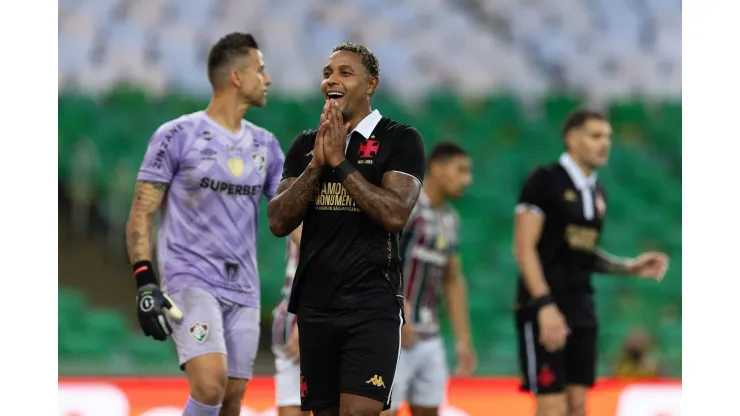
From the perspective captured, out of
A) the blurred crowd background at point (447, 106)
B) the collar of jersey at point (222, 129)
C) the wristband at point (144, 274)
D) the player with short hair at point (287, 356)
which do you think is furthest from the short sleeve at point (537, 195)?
the blurred crowd background at point (447, 106)

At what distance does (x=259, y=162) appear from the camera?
4.64 metres

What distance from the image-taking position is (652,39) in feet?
38.5

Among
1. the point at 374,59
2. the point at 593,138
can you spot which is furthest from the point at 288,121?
the point at 374,59

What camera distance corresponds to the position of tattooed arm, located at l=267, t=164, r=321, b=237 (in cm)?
335

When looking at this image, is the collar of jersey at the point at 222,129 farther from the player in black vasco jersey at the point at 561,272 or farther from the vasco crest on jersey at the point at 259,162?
the player in black vasco jersey at the point at 561,272

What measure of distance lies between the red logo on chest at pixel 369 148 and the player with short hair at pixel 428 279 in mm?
2352

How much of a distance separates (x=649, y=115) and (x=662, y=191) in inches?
36.4

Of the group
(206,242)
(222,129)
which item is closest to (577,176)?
(222,129)

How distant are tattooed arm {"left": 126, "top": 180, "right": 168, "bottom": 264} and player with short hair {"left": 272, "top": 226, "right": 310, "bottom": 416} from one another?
888 mm

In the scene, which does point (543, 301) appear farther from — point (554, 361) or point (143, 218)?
point (143, 218)

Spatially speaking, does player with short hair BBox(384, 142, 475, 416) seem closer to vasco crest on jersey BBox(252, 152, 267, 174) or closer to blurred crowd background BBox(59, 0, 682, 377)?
vasco crest on jersey BBox(252, 152, 267, 174)

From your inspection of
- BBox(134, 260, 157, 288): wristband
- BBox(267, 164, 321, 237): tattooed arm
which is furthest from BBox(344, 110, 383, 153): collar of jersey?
BBox(134, 260, 157, 288): wristband

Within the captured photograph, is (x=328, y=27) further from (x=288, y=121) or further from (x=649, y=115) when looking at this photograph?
(x=649, y=115)

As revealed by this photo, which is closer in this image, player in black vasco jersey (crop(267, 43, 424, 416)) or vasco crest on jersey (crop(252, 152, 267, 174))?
player in black vasco jersey (crop(267, 43, 424, 416))
